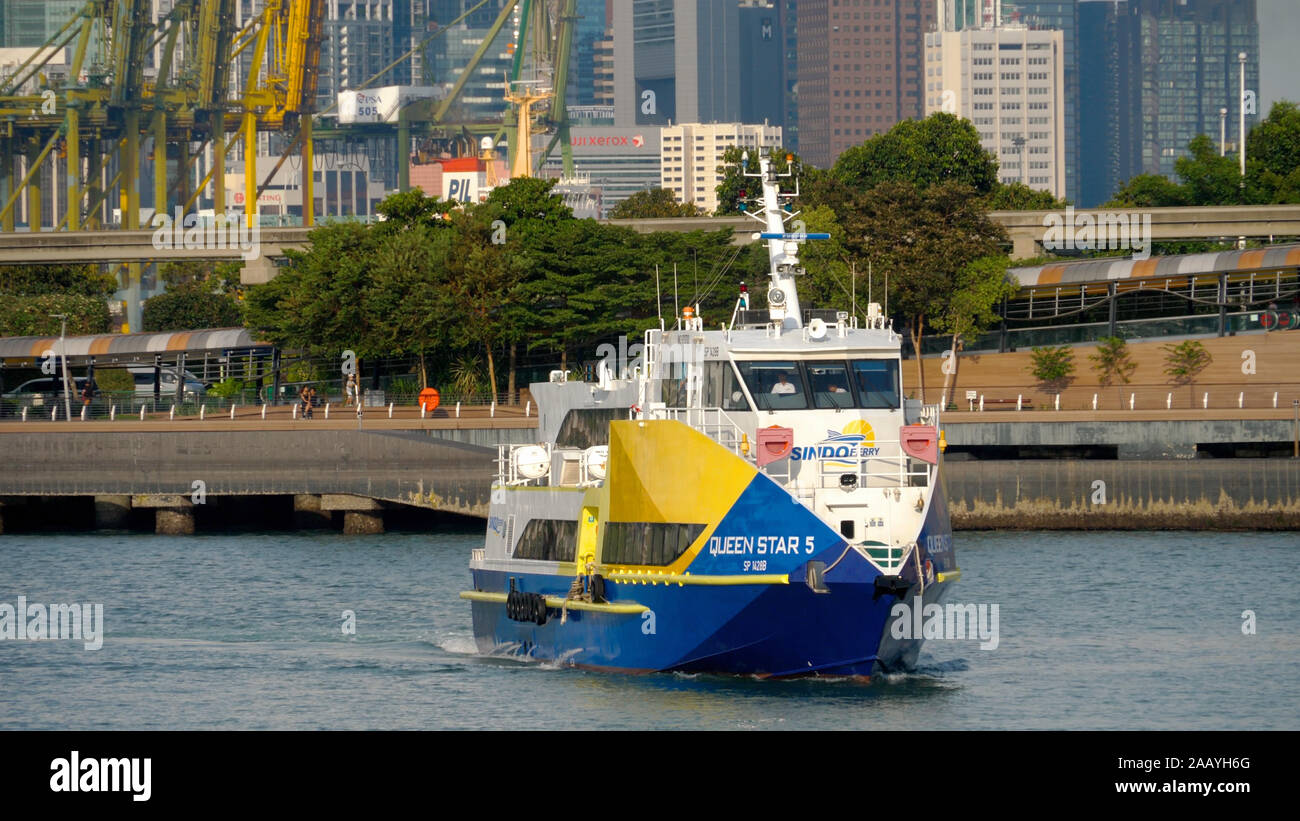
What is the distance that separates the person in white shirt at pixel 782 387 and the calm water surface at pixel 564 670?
6188mm

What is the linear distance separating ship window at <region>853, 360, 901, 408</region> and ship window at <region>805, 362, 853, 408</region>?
24 cm

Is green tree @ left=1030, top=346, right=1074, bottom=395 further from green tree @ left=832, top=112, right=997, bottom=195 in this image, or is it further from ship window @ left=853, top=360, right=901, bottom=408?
green tree @ left=832, top=112, right=997, bottom=195

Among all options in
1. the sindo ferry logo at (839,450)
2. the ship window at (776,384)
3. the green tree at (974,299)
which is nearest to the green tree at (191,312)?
the green tree at (974,299)

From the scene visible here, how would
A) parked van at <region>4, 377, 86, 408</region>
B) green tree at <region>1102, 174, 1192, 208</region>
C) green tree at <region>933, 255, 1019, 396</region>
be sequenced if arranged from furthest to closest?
green tree at <region>1102, 174, 1192, 208</region> < parked van at <region>4, 377, 86, 408</region> < green tree at <region>933, 255, 1019, 396</region>

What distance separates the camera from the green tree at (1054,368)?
95.2 metres

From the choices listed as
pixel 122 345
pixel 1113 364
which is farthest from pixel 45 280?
pixel 1113 364

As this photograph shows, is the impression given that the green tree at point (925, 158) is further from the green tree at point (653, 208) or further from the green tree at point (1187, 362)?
the green tree at point (1187, 362)

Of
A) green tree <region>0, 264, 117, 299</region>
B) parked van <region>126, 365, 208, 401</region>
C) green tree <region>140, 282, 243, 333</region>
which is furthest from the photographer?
green tree <region>140, 282, 243, 333</region>

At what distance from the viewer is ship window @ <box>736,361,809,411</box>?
1661 inches

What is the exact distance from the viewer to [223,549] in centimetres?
7575

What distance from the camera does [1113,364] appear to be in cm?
9475

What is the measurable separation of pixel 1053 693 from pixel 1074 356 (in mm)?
56966

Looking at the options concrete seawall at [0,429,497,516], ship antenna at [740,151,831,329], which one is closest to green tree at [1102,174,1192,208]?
concrete seawall at [0,429,497,516]
